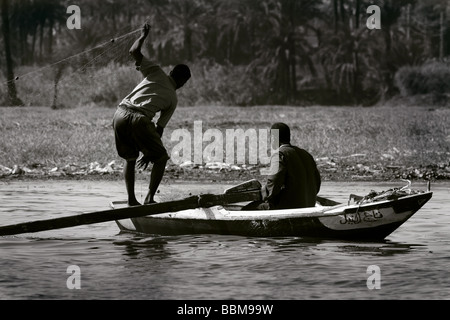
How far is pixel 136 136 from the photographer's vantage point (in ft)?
33.4

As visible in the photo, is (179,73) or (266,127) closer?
(179,73)

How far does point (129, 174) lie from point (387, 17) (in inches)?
1227

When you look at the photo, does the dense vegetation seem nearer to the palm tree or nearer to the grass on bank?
the palm tree

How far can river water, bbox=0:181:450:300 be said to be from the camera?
8156 millimetres

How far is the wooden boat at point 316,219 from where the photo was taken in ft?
31.1

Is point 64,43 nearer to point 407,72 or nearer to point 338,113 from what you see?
point 407,72

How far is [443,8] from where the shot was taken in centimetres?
4078

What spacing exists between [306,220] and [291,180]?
396 millimetres

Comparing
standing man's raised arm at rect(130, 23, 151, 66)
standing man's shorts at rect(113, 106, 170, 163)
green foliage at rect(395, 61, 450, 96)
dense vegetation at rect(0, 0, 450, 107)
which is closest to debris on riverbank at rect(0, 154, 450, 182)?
standing man's shorts at rect(113, 106, 170, 163)

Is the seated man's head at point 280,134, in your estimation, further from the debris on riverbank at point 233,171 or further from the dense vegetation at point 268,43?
the dense vegetation at point 268,43

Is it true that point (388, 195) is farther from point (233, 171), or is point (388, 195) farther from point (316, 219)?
point (233, 171)

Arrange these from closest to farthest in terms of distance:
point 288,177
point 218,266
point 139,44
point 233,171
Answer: point 218,266 < point 288,177 < point 139,44 < point 233,171

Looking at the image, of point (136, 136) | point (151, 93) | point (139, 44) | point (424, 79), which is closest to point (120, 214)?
point (136, 136)

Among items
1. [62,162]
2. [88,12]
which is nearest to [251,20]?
[88,12]
